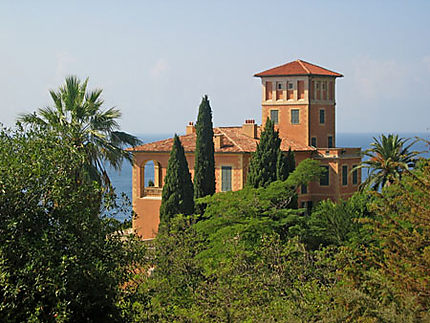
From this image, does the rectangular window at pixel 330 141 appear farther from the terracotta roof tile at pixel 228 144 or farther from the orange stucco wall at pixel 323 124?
the terracotta roof tile at pixel 228 144

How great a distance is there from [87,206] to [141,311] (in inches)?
108

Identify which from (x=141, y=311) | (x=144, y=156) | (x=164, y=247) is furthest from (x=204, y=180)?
(x=141, y=311)

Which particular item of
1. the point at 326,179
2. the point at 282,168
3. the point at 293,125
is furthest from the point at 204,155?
the point at 293,125

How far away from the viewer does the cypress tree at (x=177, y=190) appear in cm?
3547

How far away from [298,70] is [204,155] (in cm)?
1421

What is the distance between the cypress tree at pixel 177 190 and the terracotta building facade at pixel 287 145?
5263 mm

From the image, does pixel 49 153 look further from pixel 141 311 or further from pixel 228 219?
pixel 228 219

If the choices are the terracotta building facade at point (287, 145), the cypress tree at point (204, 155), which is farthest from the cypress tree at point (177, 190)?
the terracotta building facade at point (287, 145)

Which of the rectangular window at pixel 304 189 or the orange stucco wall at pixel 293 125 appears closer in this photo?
the rectangular window at pixel 304 189

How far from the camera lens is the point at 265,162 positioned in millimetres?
38875

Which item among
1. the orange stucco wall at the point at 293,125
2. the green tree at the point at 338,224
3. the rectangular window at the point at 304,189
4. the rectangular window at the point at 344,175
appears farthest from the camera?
the orange stucco wall at the point at 293,125

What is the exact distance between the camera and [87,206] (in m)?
12.9

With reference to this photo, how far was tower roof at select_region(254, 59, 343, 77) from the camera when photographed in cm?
4944

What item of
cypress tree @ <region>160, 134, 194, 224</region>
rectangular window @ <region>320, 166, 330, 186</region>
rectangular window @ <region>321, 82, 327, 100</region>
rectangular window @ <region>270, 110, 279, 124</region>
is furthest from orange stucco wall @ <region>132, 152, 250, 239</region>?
rectangular window @ <region>321, 82, 327, 100</region>
